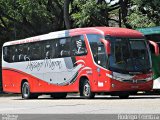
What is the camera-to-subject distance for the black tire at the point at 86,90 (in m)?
24.0

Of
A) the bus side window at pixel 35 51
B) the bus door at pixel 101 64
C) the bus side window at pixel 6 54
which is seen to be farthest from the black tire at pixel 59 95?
the bus door at pixel 101 64

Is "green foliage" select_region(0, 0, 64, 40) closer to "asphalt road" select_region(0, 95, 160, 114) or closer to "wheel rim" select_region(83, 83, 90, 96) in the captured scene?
"wheel rim" select_region(83, 83, 90, 96)

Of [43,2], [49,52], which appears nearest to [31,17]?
[43,2]

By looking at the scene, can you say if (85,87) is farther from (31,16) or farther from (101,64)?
(31,16)

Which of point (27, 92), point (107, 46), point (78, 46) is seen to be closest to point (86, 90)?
point (78, 46)

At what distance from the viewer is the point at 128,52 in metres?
23.5

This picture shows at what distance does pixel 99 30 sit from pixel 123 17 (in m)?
14.5

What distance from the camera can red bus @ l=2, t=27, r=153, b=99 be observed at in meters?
23.0

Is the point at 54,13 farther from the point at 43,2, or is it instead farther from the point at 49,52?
the point at 49,52

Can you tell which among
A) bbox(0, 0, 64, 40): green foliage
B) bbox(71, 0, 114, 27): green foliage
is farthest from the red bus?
bbox(0, 0, 64, 40): green foliage

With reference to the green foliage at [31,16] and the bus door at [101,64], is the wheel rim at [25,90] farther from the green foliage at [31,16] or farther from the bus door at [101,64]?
the green foliage at [31,16]

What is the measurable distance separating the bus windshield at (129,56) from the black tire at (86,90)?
1.86 m

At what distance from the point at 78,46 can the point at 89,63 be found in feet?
3.84

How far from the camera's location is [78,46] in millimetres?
24609
